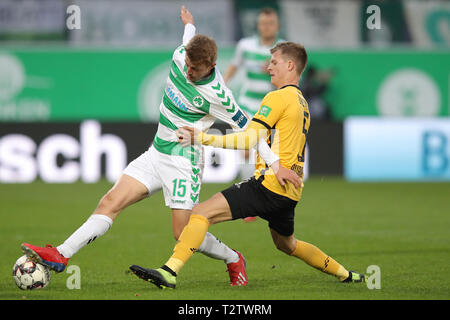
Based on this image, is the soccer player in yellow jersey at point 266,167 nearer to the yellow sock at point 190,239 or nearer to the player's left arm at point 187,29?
the yellow sock at point 190,239

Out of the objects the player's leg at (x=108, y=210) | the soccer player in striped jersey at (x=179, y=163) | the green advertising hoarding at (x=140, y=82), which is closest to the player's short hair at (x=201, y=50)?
the soccer player in striped jersey at (x=179, y=163)

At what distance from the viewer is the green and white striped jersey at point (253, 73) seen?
9.41 meters

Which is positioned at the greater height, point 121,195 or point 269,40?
point 269,40

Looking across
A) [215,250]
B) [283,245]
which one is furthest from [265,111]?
[215,250]

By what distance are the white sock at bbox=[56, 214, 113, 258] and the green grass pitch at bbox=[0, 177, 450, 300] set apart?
0.27 meters

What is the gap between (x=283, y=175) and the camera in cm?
557

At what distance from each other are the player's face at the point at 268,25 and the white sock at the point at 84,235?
3767 millimetres

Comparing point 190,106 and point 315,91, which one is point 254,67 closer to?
point 190,106

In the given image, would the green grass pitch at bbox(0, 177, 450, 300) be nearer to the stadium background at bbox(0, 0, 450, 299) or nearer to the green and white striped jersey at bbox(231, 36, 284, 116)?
the stadium background at bbox(0, 0, 450, 299)

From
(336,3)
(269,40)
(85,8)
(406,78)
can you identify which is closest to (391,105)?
(406,78)

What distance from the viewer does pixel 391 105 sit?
18.8 meters

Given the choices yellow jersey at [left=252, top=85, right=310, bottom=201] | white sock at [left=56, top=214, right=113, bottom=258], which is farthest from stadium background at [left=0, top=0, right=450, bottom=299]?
yellow jersey at [left=252, top=85, right=310, bottom=201]
